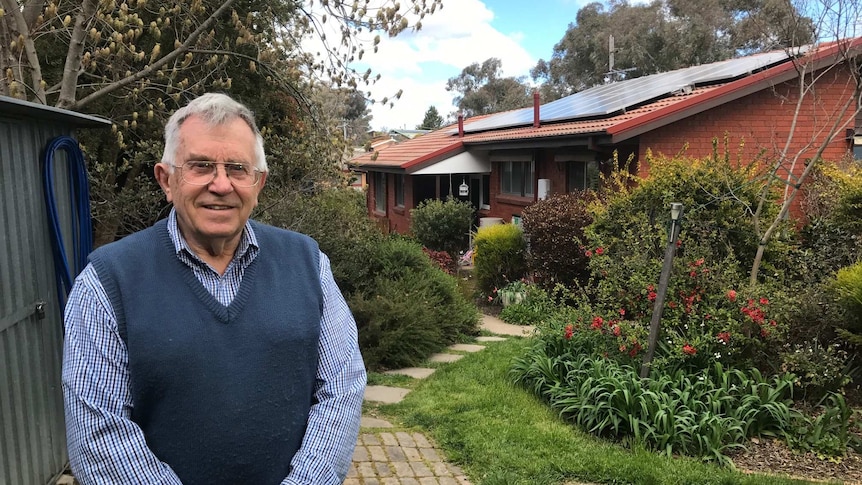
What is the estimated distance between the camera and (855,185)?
7.57 metres

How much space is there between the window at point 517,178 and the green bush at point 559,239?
3388mm

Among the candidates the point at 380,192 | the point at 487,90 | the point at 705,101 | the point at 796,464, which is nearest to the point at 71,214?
the point at 796,464

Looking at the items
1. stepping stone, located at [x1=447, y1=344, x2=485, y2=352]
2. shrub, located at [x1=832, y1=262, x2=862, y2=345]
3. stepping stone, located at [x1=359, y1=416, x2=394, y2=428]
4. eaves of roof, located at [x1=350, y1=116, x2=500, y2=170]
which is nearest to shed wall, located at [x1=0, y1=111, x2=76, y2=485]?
stepping stone, located at [x1=359, y1=416, x2=394, y2=428]

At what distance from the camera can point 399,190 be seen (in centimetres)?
1955

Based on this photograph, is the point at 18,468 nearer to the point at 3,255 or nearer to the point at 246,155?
the point at 3,255

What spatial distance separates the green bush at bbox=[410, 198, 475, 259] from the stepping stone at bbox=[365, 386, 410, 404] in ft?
27.1

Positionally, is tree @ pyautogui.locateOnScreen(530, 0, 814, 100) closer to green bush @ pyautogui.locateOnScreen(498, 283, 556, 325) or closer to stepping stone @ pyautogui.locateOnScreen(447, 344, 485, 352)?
green bush @ pyautogui.locateOnScreen(498, 283, 556, 325)

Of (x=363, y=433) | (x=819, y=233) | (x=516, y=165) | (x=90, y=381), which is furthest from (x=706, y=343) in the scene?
(x=516, y=165)

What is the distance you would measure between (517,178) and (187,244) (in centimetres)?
1286

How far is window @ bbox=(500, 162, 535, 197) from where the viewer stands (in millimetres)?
13578

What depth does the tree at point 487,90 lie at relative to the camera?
169 feet

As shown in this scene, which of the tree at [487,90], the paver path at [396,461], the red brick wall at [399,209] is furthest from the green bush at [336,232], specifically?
the tree at [487,90]

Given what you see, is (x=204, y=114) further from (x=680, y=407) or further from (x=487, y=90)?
(x=487, y=90)

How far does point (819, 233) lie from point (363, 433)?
650cm
